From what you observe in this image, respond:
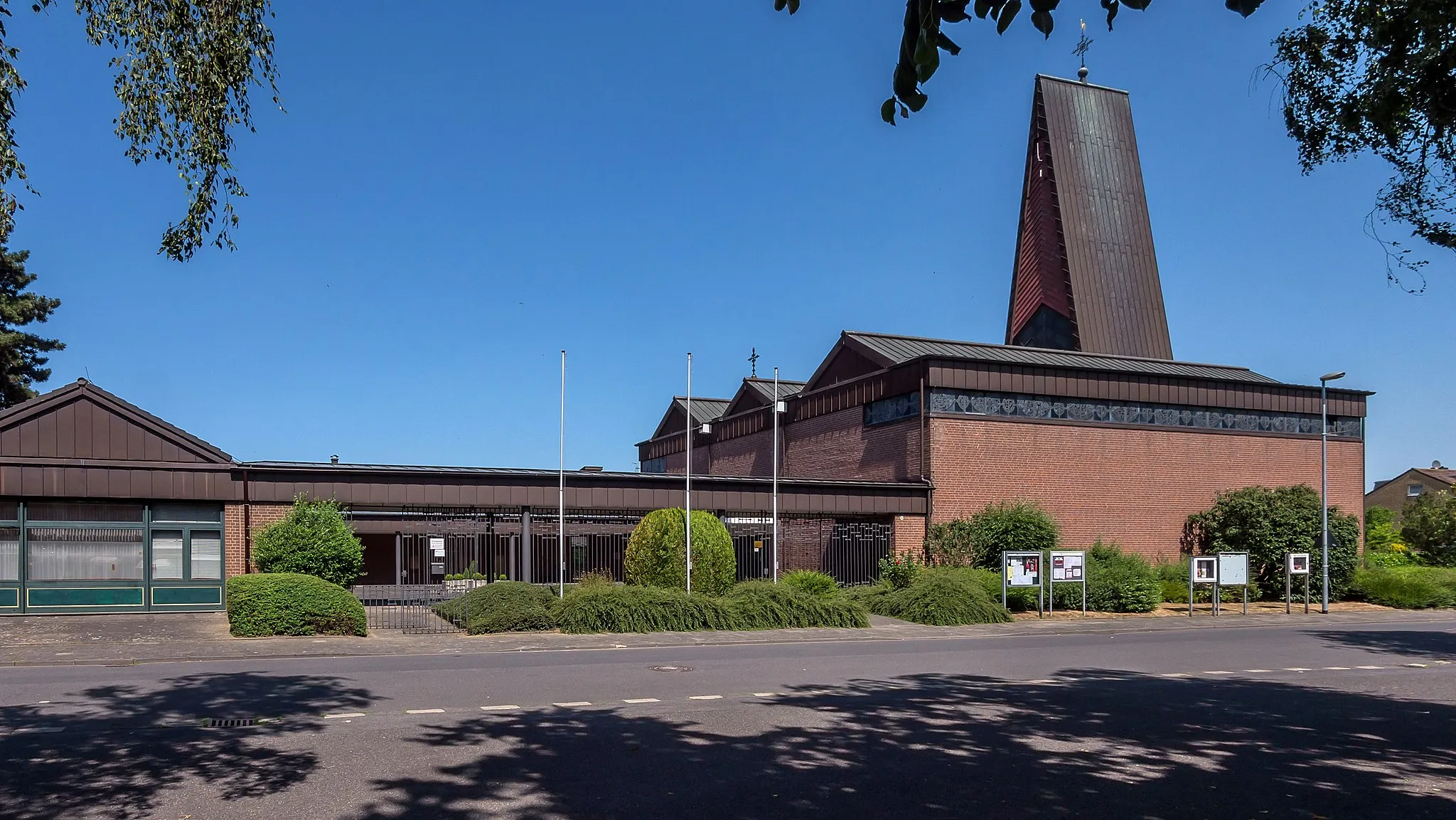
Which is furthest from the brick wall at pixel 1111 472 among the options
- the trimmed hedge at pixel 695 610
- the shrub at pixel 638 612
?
the shrub at pixel 638 612

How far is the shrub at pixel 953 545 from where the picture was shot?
3039 centimetres

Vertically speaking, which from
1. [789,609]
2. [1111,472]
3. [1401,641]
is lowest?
[1401,641]

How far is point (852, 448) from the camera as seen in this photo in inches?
1423

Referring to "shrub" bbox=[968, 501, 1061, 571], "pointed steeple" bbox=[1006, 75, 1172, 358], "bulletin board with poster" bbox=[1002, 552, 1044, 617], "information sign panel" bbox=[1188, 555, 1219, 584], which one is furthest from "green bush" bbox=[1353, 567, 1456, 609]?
"bulletin board with poster" bbox=[1002, 552, 1044, 617]

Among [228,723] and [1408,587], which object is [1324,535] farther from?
[228,723]

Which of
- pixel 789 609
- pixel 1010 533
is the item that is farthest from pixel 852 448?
pixel 789 609

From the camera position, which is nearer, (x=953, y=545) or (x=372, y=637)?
(x=372, y=637)

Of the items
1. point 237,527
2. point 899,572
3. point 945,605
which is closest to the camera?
point 945,605

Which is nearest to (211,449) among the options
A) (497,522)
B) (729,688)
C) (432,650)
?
(497,522)

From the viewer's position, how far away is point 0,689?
12883mm

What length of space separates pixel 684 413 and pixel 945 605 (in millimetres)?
27559

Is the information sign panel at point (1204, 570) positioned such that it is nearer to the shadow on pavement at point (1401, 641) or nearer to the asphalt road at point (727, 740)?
the shadow on pavement at point (1401, 641)

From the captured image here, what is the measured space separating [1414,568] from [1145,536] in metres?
8.37

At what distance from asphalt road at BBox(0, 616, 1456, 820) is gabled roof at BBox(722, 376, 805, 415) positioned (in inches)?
1039
